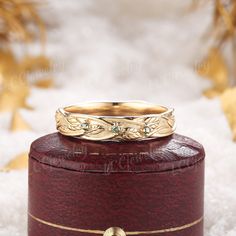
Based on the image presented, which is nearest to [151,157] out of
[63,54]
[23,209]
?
[23,209]

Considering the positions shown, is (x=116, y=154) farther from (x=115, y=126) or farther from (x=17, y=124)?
(x=17, y=124)

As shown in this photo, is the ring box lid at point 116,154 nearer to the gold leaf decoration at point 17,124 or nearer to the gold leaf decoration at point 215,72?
the gold leaf decoration at point 17,124

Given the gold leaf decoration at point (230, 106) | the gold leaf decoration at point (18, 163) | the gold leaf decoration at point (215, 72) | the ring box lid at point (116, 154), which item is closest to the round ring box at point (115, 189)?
the ring box lid at point (116, 154)

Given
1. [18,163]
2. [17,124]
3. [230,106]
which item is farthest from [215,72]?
[18,163]

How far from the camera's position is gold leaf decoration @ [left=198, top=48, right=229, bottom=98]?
152cm

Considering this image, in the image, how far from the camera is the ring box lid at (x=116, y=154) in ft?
2.52

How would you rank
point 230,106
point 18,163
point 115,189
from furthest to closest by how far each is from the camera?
1. point 230,106
2. point 18,163
3. point 115,189

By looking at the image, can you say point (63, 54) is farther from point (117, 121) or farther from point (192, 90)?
point (117, 121)

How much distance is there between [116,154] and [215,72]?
2.61 ft

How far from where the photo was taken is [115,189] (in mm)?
767

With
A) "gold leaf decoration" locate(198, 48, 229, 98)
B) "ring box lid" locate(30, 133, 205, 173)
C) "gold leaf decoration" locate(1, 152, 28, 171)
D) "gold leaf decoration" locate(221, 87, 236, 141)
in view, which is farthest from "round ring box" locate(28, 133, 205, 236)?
"gold leaf decoration" locate(198, 48, 229, 98)

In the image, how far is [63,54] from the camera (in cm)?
167

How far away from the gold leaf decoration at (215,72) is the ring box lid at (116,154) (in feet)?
2.25

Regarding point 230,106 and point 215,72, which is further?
point 215,72
